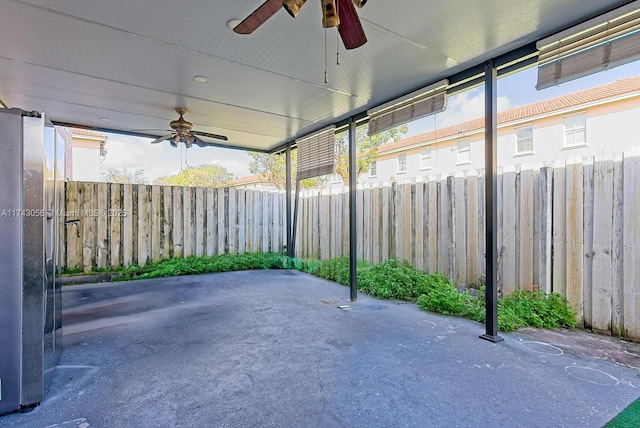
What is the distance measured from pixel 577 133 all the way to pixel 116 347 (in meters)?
12.1

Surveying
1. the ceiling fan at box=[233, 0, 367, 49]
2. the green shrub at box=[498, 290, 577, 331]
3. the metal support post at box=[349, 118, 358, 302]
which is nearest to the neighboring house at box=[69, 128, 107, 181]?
the metal support post at box=[349, 118, 358, 302]

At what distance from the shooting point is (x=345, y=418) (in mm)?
1755

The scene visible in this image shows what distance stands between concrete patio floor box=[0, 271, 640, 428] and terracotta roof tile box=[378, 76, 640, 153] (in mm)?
8931

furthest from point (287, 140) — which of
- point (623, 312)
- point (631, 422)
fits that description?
point (631, 422)

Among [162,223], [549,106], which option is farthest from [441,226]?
[549,106]

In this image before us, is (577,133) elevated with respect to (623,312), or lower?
elevated

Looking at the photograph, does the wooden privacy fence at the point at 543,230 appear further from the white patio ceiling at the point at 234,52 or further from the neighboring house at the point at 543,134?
the neighboring house at the point at 543,134

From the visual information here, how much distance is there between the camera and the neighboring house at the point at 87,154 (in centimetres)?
1009

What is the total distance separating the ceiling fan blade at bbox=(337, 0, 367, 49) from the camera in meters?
1.73

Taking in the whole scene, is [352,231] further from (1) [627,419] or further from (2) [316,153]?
(1) [627,419]

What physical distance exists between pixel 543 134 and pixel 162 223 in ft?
37.1

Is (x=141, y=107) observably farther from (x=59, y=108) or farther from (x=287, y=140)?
(x=287, y=140)

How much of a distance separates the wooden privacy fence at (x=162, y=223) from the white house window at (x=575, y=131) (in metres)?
8.84

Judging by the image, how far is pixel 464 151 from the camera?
1176cm
